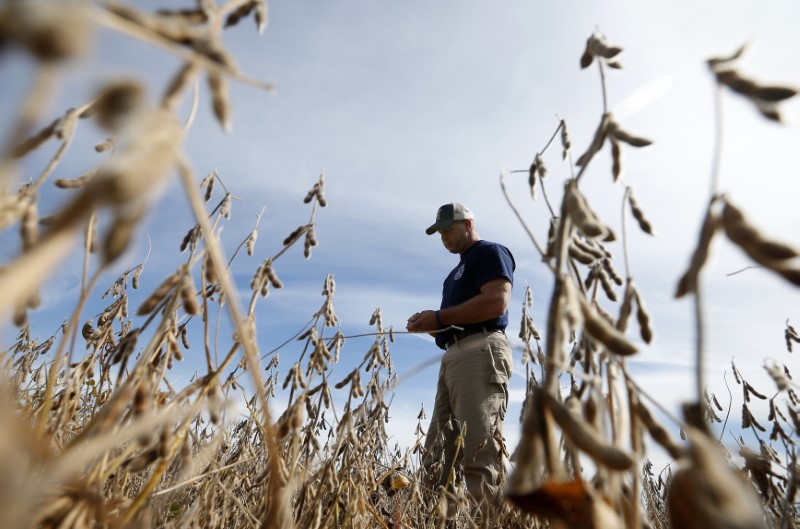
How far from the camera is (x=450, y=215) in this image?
4852 millimetres

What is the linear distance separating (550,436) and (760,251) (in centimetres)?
38

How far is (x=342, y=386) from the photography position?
1.82 meters

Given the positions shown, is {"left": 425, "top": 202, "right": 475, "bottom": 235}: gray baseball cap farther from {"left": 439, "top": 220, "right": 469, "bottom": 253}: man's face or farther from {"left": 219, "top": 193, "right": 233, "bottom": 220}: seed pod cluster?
{"left": 219, "top": 193, "right": 233, "bottom": 220}: seed pod cluster

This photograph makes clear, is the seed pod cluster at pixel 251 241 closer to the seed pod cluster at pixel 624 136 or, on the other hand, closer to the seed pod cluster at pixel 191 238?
the seed pod cluster at pixel 191 238

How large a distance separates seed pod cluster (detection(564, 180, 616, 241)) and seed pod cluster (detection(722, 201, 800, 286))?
17cm

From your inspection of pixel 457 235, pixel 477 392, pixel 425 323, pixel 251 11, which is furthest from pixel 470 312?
pixel 251 11

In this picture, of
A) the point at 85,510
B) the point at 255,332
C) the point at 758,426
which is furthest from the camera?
the point at 758,426

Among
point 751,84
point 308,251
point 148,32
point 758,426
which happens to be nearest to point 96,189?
point 148,32

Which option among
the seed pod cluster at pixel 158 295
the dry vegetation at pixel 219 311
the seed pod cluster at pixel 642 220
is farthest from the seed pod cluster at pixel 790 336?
the seed pod cluster at pixel 158 295

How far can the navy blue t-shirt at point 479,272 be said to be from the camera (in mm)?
4061

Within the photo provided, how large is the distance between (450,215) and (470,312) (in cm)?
131

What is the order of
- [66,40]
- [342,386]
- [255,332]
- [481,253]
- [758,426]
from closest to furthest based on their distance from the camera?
[66,40]
[255,332]
[342,386]
[758,426]
[481,253]

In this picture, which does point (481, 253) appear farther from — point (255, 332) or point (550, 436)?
point (550, 436)

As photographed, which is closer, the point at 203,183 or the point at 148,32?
the point at 148,32
